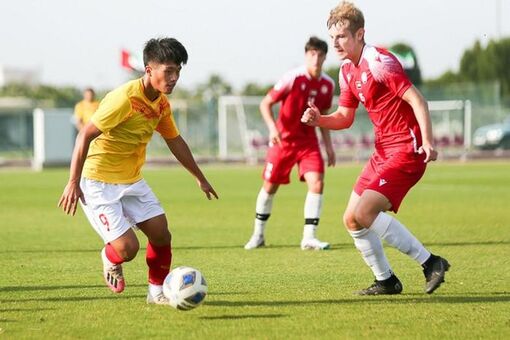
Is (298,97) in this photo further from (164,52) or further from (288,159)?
(164,52)

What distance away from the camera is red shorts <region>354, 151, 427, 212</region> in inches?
306

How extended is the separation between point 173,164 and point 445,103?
1320 cm

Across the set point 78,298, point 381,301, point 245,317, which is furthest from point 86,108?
point 245,317

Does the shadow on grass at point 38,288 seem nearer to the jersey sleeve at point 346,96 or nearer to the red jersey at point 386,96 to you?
the jersey sleeve at point 346,96

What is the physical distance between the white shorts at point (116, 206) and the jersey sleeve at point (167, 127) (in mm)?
471

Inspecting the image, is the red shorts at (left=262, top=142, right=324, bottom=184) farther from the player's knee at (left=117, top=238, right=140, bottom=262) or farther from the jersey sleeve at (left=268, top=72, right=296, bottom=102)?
the player's knee at (left=117, top=238, right=140, bottom=262)

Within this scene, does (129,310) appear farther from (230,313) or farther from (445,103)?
(445,103)

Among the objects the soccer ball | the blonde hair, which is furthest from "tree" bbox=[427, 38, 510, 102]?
the soccer ball

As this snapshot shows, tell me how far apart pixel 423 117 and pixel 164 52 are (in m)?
1.93

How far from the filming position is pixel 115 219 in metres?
7.57

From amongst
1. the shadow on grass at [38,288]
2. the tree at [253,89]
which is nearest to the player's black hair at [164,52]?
the shadow on grass at [38,288]

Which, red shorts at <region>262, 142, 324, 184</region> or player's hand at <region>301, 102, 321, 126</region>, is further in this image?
red shorts at <region>262, 142, 324, 184</region>

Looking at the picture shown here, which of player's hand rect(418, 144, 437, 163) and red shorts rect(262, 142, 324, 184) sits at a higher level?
player's hand rect(418, 144, 437, 163)

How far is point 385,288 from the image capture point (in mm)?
8070
